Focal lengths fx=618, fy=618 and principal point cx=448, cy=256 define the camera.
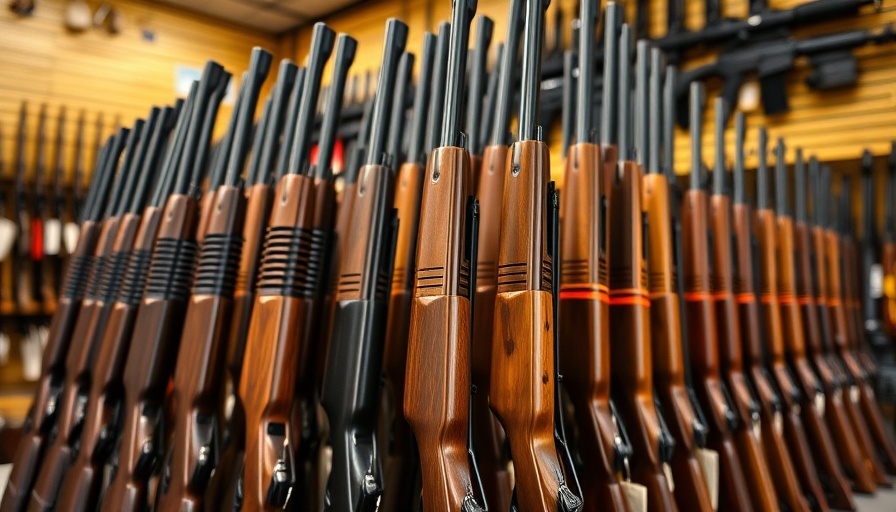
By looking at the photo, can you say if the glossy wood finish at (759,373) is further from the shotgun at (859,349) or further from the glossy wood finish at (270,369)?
the glossy wood finish at (270,369)

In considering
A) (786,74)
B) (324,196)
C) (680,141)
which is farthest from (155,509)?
(786,74)

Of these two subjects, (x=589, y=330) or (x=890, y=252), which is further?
(x=890, y=252)

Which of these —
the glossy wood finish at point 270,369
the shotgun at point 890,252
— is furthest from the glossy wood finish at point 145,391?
the shotgun at point 890,252

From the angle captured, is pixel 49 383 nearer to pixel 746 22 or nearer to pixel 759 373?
pixel 759 373

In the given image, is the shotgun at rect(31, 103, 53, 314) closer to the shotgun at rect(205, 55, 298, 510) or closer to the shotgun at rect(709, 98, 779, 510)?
the shotgun at rect(205, 55, 298, 510)

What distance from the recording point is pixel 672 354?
3.67 feet

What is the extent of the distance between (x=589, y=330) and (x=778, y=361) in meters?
0.96

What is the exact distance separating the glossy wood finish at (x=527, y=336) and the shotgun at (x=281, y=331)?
311mm

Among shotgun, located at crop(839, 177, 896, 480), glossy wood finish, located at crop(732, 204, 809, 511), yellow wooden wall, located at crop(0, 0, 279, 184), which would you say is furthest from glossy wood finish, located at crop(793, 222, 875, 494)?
yellow wooden wall, located at crop(0, 0, 279, 184)

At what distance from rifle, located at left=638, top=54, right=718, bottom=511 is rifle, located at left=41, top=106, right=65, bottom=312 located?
326 cm

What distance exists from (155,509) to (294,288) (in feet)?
1.37

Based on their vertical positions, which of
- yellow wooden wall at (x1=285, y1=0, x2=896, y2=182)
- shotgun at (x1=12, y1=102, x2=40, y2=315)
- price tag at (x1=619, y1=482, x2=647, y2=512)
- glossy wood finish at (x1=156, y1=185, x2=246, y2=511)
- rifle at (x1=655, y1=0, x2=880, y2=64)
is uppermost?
rifle at (x1=655, y1=0, x2=880, y2=64)

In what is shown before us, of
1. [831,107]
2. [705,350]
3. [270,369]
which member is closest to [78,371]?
[270,369]

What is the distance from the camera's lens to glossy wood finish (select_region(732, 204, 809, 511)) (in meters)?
1.36
